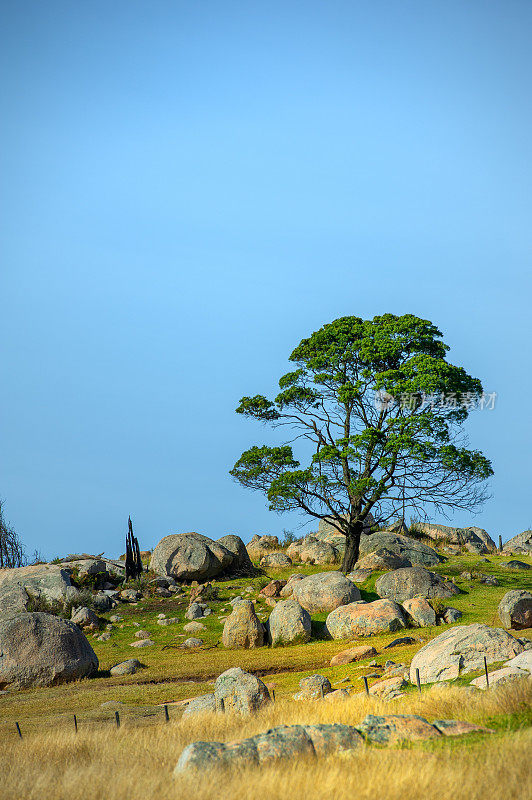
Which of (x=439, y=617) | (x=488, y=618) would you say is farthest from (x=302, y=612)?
(x=488, y=618)

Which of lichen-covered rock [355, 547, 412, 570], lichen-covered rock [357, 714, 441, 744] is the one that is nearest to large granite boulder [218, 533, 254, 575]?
lichen-covered rock [355, 547, 412, 570]

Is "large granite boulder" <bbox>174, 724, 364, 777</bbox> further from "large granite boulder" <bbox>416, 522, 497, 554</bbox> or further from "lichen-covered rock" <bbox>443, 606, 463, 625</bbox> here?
"large granite boulder" <bbox>416, 522, 497, 554</bbox>

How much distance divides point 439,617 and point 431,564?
40.8 ft

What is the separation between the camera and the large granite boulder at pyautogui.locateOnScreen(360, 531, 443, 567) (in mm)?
38969

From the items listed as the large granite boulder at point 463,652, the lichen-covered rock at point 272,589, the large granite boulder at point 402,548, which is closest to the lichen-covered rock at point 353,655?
the large granite boulder at point 463,652

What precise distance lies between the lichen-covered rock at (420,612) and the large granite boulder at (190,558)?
57.7 feet

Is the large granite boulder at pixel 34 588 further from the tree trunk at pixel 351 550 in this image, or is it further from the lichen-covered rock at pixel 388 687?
the lichen-covered rock at pixel 388 687

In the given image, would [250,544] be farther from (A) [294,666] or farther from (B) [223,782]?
(B) [223,782]

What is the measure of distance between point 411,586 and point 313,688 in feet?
44.4

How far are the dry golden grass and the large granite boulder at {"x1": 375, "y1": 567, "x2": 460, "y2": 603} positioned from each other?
1685cm

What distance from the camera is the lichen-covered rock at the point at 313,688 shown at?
58.1ft

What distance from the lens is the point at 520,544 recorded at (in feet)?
177

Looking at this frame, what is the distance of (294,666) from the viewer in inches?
906

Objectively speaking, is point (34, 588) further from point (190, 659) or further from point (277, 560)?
point (277, 560)
